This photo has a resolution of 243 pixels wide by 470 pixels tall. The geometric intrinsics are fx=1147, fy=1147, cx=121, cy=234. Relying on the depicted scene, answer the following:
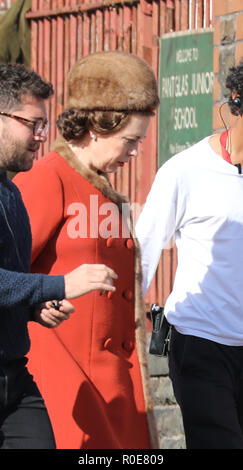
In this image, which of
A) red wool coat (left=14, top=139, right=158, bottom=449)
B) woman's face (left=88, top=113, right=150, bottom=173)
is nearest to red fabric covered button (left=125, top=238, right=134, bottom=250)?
red wool coat (left=14, top=139, right=158, bottom=449)

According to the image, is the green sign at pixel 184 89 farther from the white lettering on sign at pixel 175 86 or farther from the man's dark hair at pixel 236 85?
the man's dark hair at pixel 236 85

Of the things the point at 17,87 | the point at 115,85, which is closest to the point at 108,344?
the point at 115,85

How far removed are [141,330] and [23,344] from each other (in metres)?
0.88

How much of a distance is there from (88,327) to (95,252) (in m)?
0.29

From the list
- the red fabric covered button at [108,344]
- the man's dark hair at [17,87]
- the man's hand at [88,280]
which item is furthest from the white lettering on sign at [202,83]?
the man's hand at [88,280]

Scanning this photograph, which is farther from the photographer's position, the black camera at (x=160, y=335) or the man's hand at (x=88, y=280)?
the black camera at (x=160, y=335)

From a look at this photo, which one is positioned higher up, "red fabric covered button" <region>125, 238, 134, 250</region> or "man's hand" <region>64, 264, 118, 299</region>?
"man's hand" <region>64, 264, 118, 299</region>

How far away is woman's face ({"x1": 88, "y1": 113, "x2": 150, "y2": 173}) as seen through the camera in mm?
4375

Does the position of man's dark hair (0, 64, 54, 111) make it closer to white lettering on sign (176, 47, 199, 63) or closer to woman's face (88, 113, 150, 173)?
woman's face (88, 113, 150, 173)

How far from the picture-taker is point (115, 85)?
4.42 m

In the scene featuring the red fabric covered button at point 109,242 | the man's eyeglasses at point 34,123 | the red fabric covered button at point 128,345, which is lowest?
the red fabric covered button at point 128,345

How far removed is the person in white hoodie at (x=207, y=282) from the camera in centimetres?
439

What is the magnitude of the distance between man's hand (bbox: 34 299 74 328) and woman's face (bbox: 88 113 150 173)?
846mm

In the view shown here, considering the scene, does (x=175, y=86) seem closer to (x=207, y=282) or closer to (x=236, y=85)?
(x=236, y=85)
